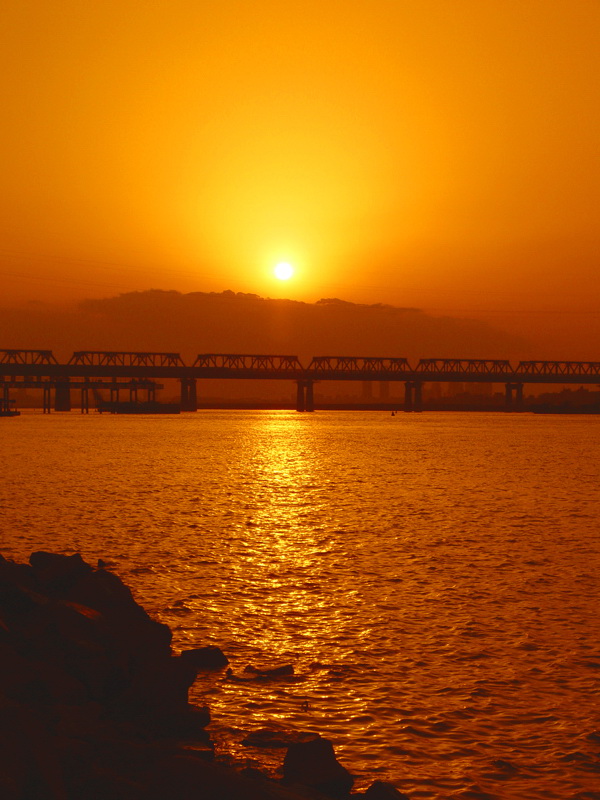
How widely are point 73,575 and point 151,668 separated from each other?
14.6 feet

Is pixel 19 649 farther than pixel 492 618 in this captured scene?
No

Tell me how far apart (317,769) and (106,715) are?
308 cm

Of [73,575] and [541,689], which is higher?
[73,575]

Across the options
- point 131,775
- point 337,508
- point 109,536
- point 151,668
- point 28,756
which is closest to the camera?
point 28,756

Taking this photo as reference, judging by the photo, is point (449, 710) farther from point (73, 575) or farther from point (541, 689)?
point (73, 575)

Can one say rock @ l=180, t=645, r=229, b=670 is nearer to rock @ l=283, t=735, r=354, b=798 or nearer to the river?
the river

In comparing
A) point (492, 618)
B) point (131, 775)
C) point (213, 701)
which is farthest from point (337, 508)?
point (131, 775)

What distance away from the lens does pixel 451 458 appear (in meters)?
73.9

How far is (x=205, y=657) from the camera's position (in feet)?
42.1

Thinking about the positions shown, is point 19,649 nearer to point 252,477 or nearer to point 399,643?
point 399,643

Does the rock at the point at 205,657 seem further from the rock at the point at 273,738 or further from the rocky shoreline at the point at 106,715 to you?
the rock at the point at 273,738

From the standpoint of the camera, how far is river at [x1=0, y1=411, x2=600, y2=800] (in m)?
9.95

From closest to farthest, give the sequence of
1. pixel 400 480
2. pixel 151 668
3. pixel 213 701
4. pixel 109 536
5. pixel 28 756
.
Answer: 1. pixel 28 756
2. pixel 151 668
3. pixel 213 701
4. pixel 109 536
5. pixel 400 480

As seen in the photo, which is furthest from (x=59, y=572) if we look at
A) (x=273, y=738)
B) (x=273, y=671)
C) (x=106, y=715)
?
(x=273, y=738)
